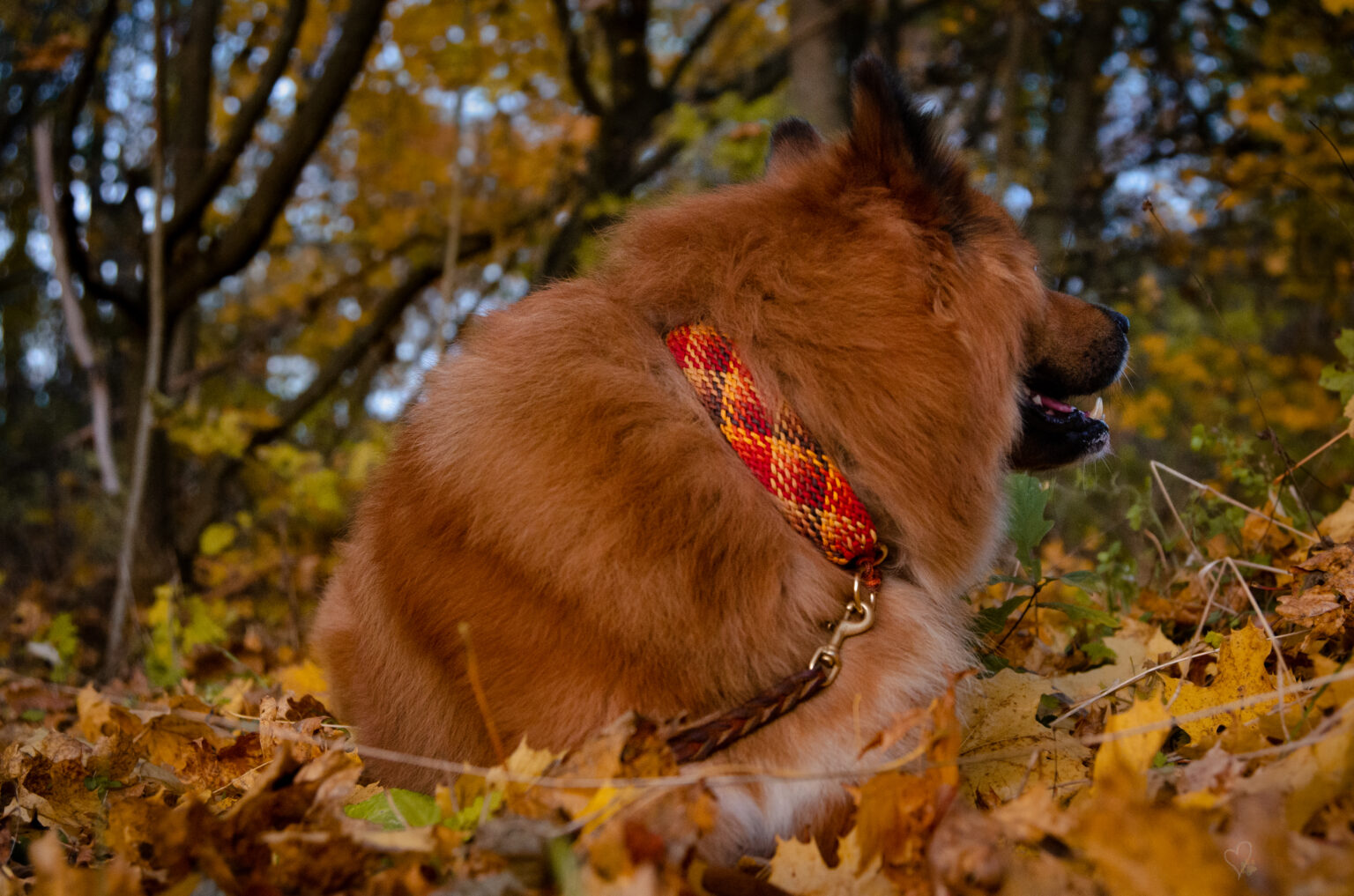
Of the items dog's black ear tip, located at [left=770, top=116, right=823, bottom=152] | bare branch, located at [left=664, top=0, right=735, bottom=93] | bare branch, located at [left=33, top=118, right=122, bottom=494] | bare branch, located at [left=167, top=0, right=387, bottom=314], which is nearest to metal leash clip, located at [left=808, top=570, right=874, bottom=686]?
dog's black ear tip, located at [left=770, top=116, right=823, bottom=152]

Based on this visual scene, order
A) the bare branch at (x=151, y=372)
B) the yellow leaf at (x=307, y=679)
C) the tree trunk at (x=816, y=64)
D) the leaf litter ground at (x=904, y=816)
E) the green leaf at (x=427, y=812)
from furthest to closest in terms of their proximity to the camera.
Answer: the tree trunk at (x=816, y=64) → the bare branch at (x=151, y=372) → the yellow leaf at (x=307, y=679) → the green leaf at (x=427, y=812) → the leaf litter ground at (x=904, y=816)

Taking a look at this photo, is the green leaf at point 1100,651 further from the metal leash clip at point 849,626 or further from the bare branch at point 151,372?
the bare branch at point 151,372

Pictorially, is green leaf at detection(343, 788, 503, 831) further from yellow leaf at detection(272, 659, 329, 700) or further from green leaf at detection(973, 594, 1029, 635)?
yellow leaf at detection(272, 659, 329, 700)

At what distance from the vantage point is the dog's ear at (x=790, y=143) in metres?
2.38

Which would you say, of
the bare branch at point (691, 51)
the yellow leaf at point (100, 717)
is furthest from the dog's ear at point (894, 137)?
the bare branch at point (691, 51)

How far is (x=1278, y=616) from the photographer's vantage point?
2312 mm

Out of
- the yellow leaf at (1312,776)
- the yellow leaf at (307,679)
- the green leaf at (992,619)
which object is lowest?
the green leaf at (992,619)

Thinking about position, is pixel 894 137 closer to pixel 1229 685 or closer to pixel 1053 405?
pixel 1053 405

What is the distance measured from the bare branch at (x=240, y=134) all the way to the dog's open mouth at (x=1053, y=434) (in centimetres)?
484

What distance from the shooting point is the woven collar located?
179 centimetres

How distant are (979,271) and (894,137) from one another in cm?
36

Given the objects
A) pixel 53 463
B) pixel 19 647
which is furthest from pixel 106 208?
pixel 19 647

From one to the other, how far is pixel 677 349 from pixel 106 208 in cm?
961

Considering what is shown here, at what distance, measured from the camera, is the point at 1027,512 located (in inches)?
95.3
